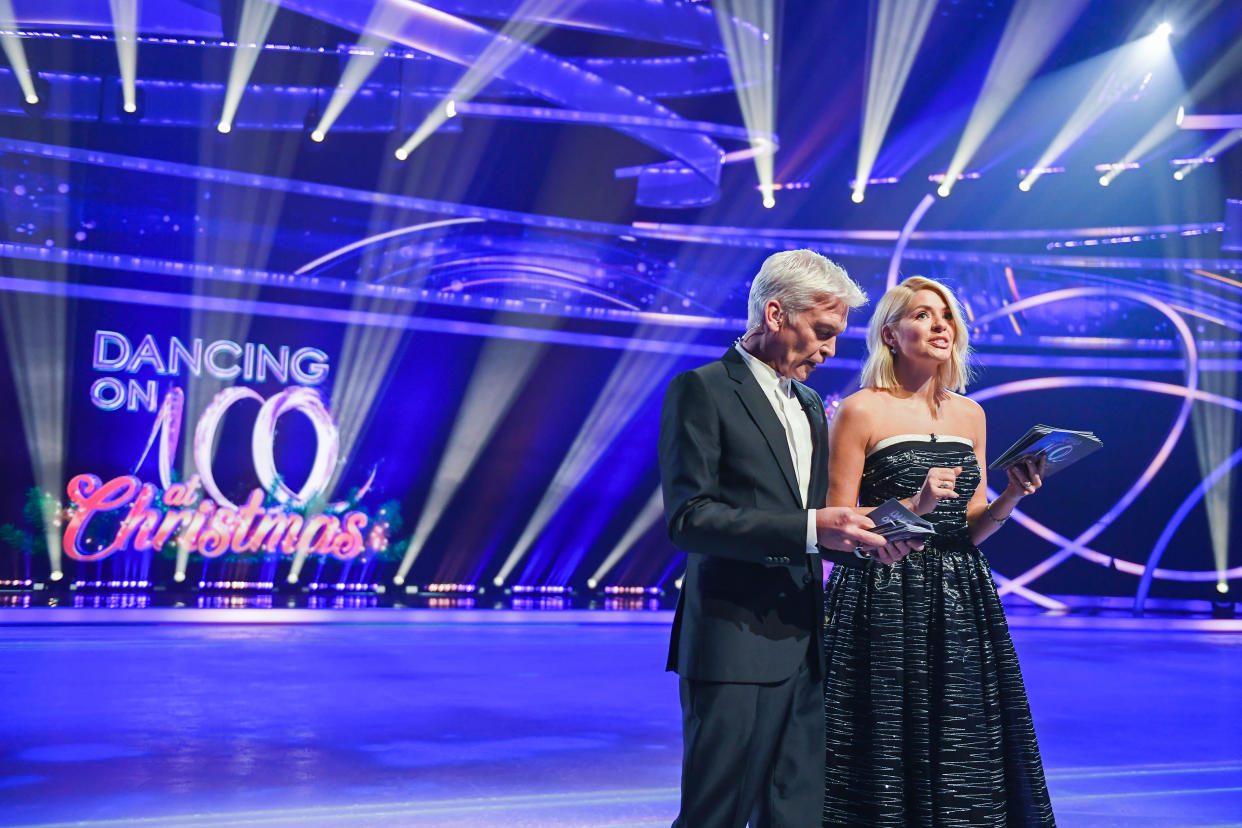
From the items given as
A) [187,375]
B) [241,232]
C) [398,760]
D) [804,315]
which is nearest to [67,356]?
[187,375]

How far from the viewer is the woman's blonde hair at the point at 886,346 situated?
223 cm

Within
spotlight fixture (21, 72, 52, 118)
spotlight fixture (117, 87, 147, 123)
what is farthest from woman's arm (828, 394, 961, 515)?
spotlight fixture (21, 72, 52, 118)

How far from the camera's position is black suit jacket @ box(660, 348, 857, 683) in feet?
5.75

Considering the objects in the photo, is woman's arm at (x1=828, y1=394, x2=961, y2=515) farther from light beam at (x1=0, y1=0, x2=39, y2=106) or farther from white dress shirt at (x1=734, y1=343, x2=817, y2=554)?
light beam at (x1=0, y1=0, x2=39, y2=106)

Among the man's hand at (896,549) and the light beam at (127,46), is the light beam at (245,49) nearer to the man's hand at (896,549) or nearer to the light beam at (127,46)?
the light beam at (127,46)

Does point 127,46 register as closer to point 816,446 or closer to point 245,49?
point 245,49

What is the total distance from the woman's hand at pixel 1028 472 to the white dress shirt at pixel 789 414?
1.59ft

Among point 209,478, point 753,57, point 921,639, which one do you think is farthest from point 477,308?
point 921,639

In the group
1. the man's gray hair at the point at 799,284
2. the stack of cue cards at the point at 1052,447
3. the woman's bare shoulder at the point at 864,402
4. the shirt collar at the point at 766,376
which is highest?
the man's gray hair at the point at 799,284

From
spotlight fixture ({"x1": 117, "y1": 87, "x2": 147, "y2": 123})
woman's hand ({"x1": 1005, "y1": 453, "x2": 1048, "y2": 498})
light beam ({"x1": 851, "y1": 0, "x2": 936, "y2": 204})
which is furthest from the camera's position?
spotlight fixture ({"x1": 117, "y1": 87, "x2": 147, "y2": 123})

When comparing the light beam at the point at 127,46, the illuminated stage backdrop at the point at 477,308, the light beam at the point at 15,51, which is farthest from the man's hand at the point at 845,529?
the light beam at the point at 15,51

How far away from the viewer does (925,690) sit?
6.82ft

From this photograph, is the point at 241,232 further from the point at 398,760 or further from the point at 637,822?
the point at 637,822

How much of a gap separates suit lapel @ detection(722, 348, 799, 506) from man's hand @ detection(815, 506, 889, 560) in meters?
0.13
